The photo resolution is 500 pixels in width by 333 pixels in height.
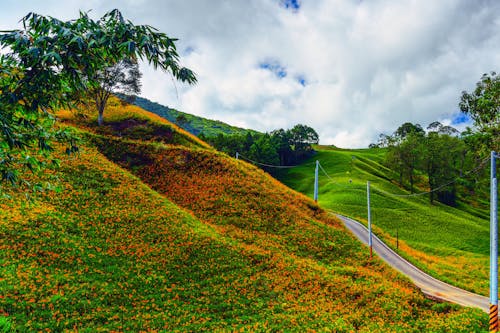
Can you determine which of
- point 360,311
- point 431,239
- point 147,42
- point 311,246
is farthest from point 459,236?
point 147,42

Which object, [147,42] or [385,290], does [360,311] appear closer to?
[385,290]

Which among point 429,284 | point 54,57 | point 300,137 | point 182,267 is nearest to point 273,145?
point 300,137

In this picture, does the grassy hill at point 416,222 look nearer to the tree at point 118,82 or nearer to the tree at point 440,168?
the tree at point 440,168

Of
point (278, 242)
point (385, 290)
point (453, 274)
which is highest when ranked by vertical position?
point (278, 242)

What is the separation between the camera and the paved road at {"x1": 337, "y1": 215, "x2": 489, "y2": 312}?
77.0 ft

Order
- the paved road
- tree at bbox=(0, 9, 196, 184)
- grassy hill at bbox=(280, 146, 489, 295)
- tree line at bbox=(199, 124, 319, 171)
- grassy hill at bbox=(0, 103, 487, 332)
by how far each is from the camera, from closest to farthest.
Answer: tree at bbox=(0, 9, 196, 184), grassy hill at bbox=(0, 103, 487, 332), the paved road, grassy hill at bbox=(280, 146, 489, 295), tree line at bbox=(199, 124, 319, 171)

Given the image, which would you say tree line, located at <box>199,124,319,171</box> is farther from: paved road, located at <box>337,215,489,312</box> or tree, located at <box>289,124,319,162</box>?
paved road, located at <box>337,215,489,312</box>

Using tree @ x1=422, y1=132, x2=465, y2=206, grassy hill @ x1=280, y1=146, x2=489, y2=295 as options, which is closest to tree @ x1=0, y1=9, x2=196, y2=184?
grassy hill @ x1=280, y1=146, x2=489, y2=295

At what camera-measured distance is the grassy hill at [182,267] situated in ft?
47.5

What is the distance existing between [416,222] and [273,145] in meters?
48.1

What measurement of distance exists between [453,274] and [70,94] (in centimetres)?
3825

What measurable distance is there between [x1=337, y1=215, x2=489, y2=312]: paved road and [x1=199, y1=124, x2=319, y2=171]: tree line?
49099 mm

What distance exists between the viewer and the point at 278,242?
86.3 ft

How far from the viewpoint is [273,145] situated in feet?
306
